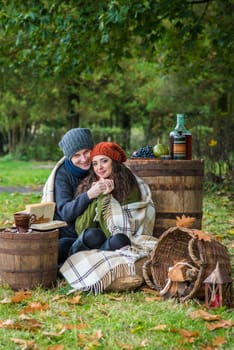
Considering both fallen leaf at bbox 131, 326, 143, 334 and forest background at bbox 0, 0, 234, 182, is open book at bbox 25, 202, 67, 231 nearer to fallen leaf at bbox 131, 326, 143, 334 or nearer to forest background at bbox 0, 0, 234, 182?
fallen leaf at bbox 131, 326, 143, 334

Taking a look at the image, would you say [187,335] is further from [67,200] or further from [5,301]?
[67,200]

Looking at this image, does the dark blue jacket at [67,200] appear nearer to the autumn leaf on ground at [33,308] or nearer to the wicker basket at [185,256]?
the wicker basket at [185,256]

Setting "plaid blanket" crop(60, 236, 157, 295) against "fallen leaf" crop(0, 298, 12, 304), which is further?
"plaid blanket" crop(60, 236, 157, 295)

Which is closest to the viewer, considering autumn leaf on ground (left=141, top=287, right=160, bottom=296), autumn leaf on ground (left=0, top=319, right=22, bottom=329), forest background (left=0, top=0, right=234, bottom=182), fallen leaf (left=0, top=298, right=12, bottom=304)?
autumn leaf on ground (left=0, top=319, right=22, bottom=329)

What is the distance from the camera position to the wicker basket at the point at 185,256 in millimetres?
4484

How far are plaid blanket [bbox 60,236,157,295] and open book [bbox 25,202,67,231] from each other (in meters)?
0.32

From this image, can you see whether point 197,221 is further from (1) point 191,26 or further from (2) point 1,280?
(1) point 191,26

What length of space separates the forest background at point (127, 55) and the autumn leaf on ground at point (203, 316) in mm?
5594

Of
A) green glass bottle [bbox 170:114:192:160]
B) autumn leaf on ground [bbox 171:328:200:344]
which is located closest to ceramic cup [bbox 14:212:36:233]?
green glass bottle [bbox 170:114:192:160]

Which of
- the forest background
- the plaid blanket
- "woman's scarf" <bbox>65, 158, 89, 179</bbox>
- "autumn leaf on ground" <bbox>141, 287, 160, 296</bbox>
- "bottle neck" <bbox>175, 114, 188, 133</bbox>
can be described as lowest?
"autumn leaf on ground" <bbox>141, 287, 160, 296</bbox>

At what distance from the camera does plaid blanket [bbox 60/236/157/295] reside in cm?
486

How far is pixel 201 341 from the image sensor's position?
3.60 meters

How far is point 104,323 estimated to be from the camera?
12.9 feet

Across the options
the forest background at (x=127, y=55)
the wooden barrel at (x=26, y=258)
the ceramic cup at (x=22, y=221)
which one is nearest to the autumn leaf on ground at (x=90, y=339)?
the wooden barrel at (x=26, y=258)
